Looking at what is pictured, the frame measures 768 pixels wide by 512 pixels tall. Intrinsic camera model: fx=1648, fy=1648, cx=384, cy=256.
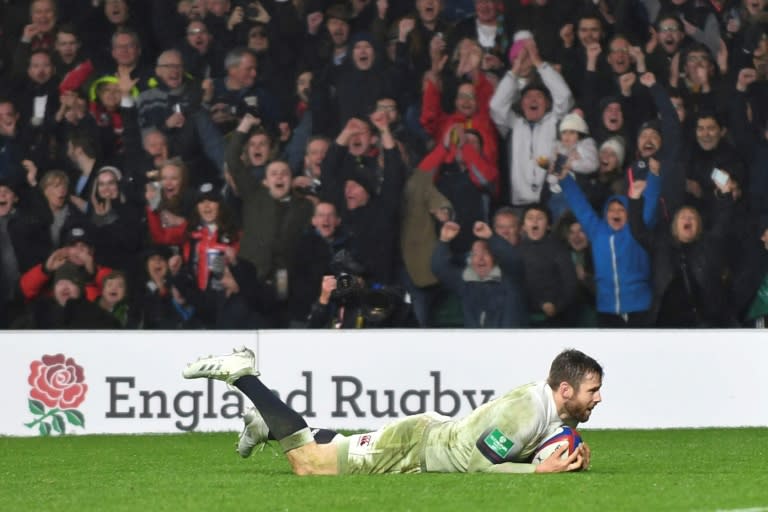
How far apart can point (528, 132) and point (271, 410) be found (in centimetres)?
811

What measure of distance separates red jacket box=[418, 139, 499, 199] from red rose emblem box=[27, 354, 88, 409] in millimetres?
4061

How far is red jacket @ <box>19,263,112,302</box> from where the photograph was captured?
1623cm

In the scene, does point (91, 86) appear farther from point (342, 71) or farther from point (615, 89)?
point (615, 89)

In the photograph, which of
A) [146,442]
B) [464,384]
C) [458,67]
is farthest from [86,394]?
[458,67]

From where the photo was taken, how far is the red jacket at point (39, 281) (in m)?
16.2

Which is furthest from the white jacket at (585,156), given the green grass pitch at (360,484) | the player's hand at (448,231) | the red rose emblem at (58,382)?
the red rose emblem at (58,382)

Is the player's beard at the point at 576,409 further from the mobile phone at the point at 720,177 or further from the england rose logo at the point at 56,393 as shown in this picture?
the mobile phone at the point at 720,177

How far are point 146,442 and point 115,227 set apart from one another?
3.40 metres

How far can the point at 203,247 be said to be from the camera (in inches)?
643

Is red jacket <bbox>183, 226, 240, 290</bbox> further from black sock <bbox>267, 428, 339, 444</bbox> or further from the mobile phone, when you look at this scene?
black sock <bbox>267, 428, 339, 444</bbox>

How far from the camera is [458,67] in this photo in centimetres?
1733

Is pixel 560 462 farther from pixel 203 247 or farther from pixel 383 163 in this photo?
pixel 203 247

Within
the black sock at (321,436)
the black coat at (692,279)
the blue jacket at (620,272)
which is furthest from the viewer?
the blue jacket at (620,272)

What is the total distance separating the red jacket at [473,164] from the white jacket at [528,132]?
0.68 feet
